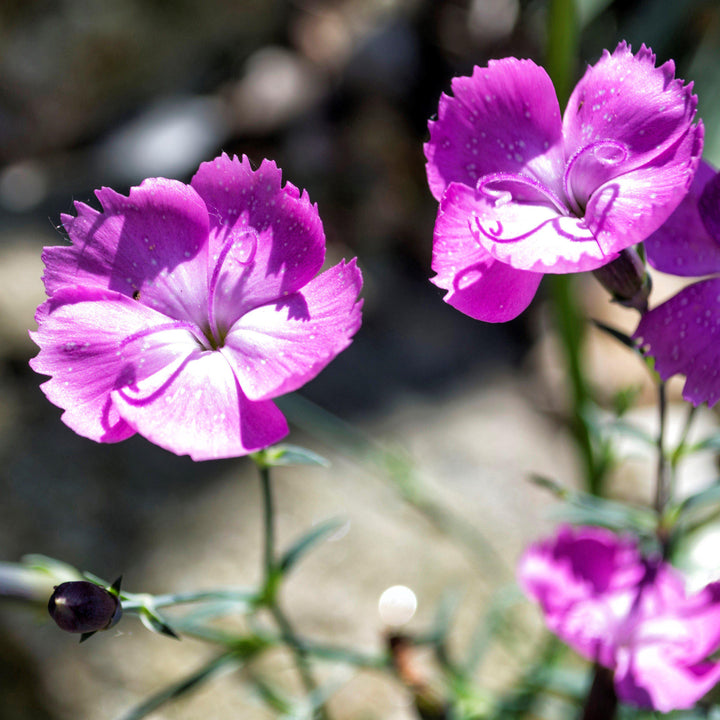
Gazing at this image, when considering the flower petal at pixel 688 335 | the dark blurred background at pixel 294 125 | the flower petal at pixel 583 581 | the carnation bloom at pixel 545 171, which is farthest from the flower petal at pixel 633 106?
the dark blurred background at pixel 294 125

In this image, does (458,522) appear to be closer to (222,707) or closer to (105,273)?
(222,707)

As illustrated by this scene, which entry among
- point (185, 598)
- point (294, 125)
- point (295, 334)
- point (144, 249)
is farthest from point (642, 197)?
point (294, 125)

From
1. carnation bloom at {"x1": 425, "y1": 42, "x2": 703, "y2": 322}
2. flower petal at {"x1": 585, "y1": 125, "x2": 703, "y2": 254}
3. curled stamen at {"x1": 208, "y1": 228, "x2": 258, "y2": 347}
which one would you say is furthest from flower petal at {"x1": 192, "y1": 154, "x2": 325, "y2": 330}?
flower petal at {"x1": 585, "y1": 125, "x2": 703, "y2": 254}

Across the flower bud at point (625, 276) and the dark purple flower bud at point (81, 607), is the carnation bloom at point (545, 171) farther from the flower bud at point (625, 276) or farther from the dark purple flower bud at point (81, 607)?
the dark purple flower bud at point (81, 607)

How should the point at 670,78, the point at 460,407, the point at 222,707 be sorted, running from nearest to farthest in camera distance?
the point at 670,78
the point at 222,707
the point at 460,407

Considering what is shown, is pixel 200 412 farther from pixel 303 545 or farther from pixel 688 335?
pixel 688 335

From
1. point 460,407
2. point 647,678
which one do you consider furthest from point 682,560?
point 460,407
